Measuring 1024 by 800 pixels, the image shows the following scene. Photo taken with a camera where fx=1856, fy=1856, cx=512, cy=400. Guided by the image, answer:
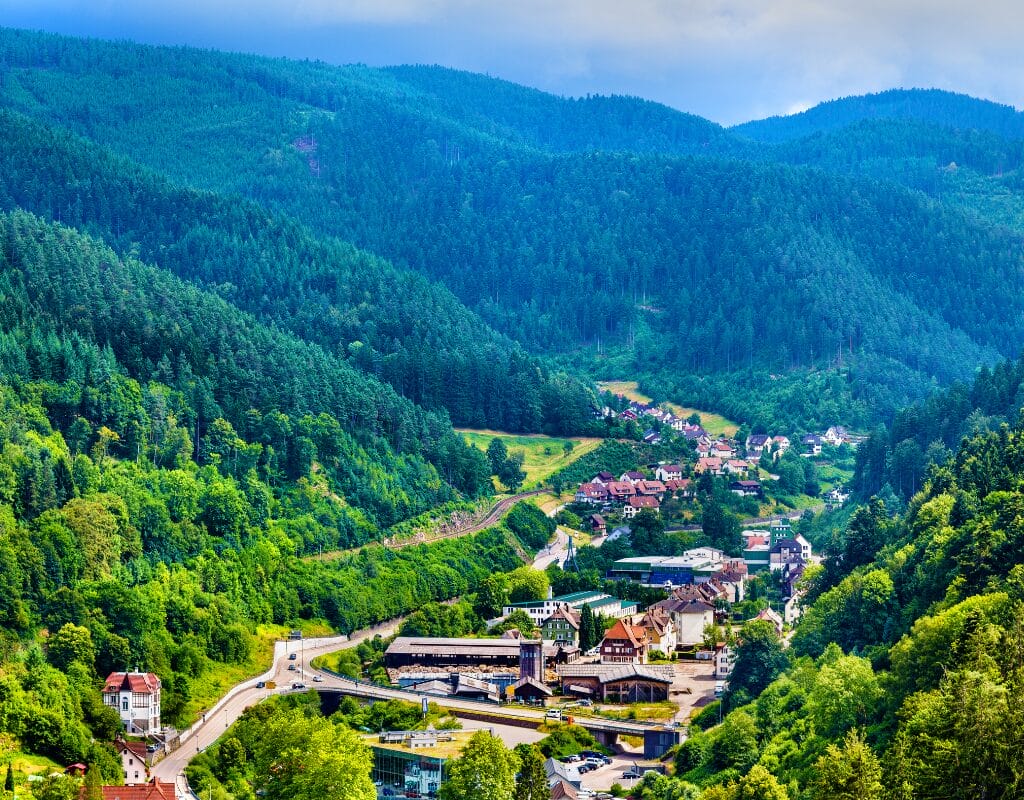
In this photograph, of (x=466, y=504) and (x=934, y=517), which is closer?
(x=934, y=517)

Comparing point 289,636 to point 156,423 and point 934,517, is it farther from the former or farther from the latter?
point 934,517

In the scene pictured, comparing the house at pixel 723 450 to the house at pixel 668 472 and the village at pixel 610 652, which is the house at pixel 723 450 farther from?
the house at pixel 668 472

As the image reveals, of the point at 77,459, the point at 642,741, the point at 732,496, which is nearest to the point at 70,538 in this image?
the point at 77,459

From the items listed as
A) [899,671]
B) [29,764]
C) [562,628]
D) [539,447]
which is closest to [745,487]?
[539,447]

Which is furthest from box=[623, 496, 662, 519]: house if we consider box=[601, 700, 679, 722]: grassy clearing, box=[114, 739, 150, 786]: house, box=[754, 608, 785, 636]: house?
box=[114, 739, 150, 786]: house

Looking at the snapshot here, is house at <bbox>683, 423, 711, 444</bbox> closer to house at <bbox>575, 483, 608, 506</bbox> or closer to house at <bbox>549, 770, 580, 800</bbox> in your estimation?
house at <bbox>575, 483, 608, 506</bbox>

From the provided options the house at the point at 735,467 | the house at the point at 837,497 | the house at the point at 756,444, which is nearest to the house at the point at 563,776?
the house at the point at 837,497
